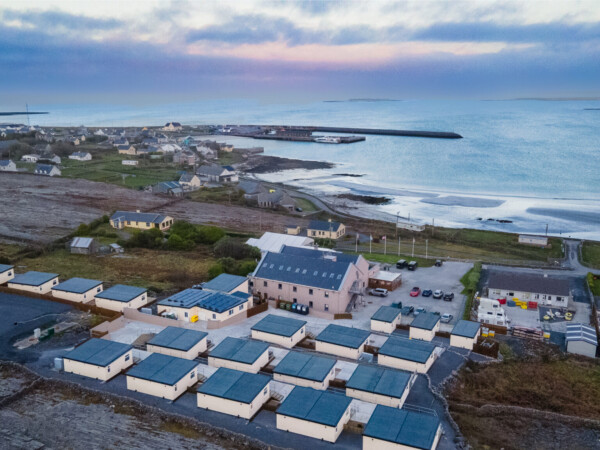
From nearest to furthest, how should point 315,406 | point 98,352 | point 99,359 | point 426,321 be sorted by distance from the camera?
point 315,406
point 99,359
point 98,352
point 426,321

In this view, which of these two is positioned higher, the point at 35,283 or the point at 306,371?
the point at 35,283

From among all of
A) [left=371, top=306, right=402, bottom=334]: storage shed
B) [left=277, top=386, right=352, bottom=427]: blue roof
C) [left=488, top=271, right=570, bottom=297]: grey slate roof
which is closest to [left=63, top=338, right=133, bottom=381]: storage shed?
[left=277, top=386, right=352, bottom=427]: blue roof

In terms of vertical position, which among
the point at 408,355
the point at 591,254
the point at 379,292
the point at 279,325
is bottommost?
the point at 591,254

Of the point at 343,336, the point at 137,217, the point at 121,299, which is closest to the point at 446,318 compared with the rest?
the point at 343,336

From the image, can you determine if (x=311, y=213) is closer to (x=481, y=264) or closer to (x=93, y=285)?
(x=481, y=264)

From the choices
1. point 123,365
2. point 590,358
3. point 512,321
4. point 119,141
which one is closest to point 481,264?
point 512,321

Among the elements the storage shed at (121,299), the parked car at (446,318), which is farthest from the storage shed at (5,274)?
the parked car at (446,318)

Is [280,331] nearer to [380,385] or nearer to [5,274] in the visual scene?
[380,385]
